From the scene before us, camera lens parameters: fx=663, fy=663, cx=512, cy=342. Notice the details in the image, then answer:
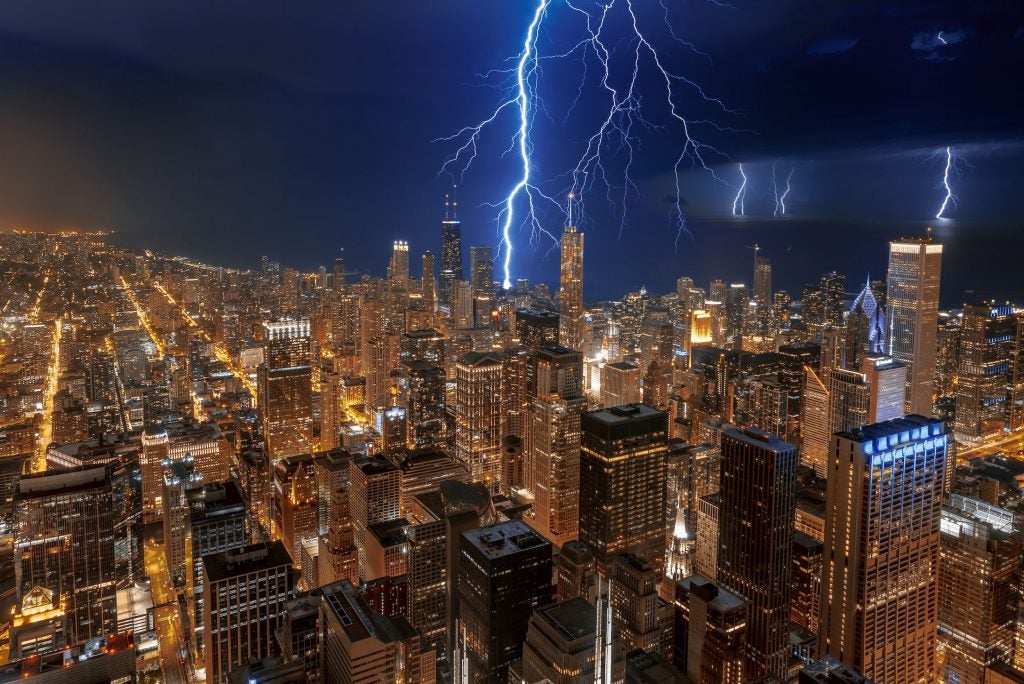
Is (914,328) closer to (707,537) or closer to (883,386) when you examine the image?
(883,386)

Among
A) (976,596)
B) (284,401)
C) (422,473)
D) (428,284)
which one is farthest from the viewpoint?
(428,284)

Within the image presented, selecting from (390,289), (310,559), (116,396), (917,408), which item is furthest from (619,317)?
(116,396)

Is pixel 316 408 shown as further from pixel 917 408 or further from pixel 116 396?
pixel 917 408

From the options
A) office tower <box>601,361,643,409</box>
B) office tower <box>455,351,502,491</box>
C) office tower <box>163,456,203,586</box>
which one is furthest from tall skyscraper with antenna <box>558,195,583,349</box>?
office tower <box>163,456,203,586</box>

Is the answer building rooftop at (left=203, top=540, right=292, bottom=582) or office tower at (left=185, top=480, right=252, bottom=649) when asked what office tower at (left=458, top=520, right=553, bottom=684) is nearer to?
building rooftop at (left=203, top=540, right=292, bottom=582)

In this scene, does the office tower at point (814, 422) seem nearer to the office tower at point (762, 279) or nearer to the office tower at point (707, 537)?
the office tower at point (762, 279)

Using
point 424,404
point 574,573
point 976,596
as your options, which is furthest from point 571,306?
point 976,596
